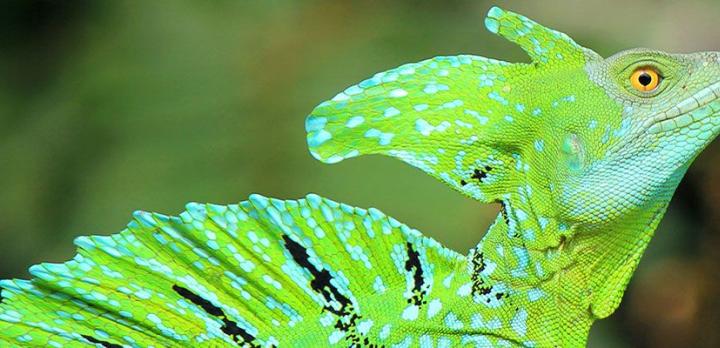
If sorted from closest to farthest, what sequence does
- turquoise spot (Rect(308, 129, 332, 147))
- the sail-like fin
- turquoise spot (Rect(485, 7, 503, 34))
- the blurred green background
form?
the sail-like fin < turquoise spot (Rect(308, 129, 332, 147)) < turquoise spot (Rect(485, 7, 503, 34)) < the blurred green background

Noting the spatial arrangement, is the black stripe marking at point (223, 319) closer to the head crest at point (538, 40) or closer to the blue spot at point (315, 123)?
the blue spot at point (315, 123)

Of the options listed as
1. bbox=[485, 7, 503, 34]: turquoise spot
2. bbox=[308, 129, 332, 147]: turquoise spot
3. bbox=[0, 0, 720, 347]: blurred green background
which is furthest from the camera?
bbox=[0, 0, 720, 347]: blurred green background

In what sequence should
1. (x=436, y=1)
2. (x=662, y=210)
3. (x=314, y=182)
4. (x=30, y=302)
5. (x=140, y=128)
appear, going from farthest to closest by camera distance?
(x=436, y=1) → (x=140, y=128) → (x=314, y=182) → (x=662, y=210) → (x=30, y=302)

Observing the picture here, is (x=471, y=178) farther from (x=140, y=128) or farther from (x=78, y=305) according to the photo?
(x=140, y=128)

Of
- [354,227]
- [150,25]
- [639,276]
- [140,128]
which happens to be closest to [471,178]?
[354,227]

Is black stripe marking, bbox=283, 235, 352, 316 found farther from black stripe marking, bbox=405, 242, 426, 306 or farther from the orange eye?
the orange eye

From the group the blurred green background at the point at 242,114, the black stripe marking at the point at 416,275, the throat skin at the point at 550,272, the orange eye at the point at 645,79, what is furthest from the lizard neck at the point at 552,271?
the blurred green background at the point at 242,114

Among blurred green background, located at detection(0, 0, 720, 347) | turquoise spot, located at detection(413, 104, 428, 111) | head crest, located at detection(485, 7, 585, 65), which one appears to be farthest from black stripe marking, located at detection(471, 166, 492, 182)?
blurred green background, located at detection(0, 0, 720, 347)
